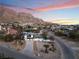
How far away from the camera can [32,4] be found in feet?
10.7

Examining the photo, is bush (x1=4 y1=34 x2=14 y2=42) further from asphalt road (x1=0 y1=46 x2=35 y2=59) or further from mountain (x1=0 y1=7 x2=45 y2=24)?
mountain (x1=0 y1=7 x2=45 y2=24)

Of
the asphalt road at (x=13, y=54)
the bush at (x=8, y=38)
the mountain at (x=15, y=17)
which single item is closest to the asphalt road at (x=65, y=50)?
the mountain at (x=15, y=17)

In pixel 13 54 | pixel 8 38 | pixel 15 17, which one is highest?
pixel 15 17

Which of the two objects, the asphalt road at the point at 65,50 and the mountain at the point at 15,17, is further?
the mountain at the point at 15,17

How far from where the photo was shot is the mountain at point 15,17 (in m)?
3.28

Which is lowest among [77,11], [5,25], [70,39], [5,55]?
[5,55]

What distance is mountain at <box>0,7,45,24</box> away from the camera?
328 centimetres

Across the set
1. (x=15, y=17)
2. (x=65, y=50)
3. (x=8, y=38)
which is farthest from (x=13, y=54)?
(x=65, y=50)

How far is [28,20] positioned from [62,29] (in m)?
0.54

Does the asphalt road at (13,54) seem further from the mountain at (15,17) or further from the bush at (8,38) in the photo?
the mountain at (15,17)

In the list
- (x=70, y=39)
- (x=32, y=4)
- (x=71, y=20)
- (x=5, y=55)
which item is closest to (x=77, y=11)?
(x=71, y=20)

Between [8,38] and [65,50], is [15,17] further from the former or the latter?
[65,50]

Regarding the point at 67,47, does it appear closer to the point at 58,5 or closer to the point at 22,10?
the point at 58,5

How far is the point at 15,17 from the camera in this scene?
10.9 ft
